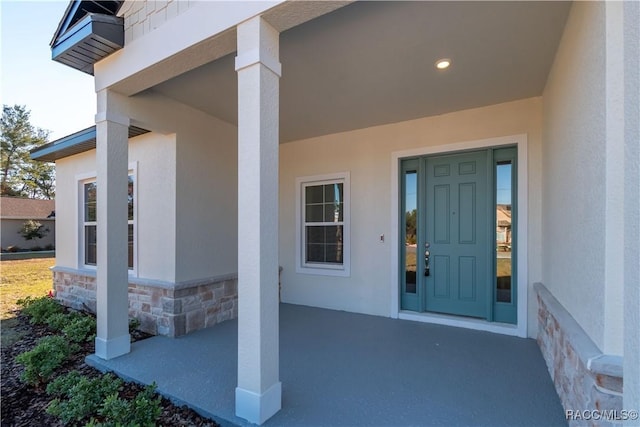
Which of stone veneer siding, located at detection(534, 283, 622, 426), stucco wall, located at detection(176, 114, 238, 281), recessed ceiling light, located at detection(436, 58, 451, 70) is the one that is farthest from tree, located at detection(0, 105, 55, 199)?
stone veneer siding, located at detection(534, 283, 622, 426)

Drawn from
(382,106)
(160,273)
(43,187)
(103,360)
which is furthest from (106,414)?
(43,187)

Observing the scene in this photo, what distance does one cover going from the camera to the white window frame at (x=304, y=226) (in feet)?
16.4

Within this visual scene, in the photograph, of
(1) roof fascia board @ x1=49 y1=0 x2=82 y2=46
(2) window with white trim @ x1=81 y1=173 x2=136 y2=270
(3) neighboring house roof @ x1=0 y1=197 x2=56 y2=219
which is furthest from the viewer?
(3) neighboring house roof @ x1=0 y1=197 x2=56 y2=219

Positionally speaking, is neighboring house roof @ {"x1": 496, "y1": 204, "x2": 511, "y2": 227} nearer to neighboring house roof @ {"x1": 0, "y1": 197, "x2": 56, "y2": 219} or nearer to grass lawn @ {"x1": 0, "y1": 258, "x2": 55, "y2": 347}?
grass lawn @ {"x1": 0, "y1": 258, "x2": 55, "y2": 347}

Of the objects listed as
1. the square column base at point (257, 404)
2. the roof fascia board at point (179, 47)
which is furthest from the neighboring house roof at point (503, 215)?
the roof fascia board at point (179, 47)

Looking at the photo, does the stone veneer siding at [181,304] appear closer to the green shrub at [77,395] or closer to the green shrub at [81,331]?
the green shrub at [81,331]

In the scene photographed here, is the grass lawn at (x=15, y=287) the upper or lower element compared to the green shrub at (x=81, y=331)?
lower

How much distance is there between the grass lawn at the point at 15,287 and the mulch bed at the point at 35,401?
113 centimetres

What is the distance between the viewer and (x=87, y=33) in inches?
117

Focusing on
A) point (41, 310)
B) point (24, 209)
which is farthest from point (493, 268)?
point (24, 209)

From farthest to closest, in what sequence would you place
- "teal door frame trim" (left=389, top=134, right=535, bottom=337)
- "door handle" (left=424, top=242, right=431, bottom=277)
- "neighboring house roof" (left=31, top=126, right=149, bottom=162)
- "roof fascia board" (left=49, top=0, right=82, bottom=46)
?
"neighboring house roof" (left=31, top=126, right=149, bottom=162), "door handle" (left=424, top=242, right=431, bottom=277), "teal door frame trim" (left=389, top=134, right=535, bottom=337), "roof fascia board" (left=49, top=0, right=82, bottom=46)

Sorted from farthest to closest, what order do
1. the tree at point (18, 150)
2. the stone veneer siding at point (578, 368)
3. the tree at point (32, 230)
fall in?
1. the tree at point (18, 150)
2. the tree at point (32, 230)
3. the stone veneer siding at point (578, 368)

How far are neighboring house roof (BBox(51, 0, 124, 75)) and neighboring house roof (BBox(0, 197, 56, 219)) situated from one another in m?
19.1

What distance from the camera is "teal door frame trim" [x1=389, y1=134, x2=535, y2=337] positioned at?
3779mm
